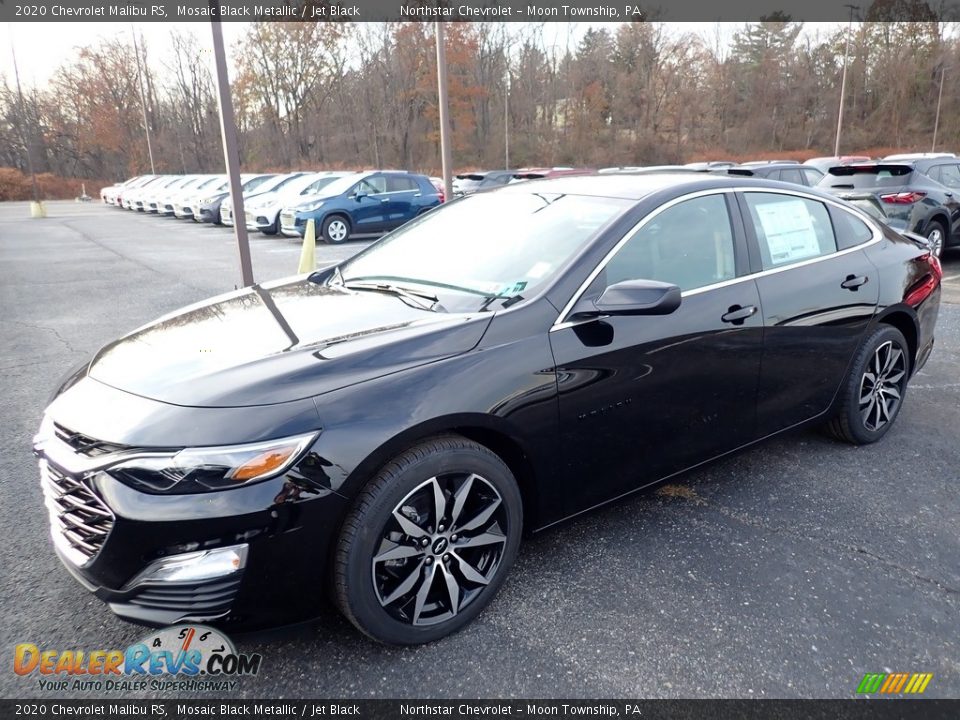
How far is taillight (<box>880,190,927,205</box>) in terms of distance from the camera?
10.1 metres

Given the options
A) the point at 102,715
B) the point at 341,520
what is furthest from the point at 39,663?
the point at 341,520

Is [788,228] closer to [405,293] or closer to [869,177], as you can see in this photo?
[405,293]

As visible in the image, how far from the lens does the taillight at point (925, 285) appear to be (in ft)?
13.9

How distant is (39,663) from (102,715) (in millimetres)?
398

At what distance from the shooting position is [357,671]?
7.77 feet

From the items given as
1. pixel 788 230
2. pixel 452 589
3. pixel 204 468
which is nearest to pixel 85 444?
pixel 204 468

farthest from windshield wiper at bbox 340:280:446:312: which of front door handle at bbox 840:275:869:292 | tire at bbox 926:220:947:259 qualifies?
tire at bbox 926:220:947:259

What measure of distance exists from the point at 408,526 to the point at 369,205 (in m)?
15.6

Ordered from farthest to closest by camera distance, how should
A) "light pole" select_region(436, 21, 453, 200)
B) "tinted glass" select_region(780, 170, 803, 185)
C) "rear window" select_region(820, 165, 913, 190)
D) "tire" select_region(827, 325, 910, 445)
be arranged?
"tinted glass" select_region(780, 170, 803, 185) < "light pole" select_region(436, 21, 453, 200) < "rear window" select_region(820, 165, 913, 190) < "tire" select_region(827, 325, 910, 445)

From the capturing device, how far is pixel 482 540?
8.39 feet

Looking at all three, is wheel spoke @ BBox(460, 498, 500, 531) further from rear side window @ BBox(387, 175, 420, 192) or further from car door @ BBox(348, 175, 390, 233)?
rear side window @ BBox(387, 175, 420, 192)

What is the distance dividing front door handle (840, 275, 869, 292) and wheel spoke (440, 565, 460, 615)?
2.73 m

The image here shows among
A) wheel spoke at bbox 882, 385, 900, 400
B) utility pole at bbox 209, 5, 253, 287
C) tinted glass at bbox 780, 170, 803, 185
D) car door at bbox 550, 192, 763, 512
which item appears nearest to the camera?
car door at bbox 550, 192, 763, 512

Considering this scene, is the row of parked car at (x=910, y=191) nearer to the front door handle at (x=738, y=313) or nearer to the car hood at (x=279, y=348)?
the front door handle at (x=738, y=313)
